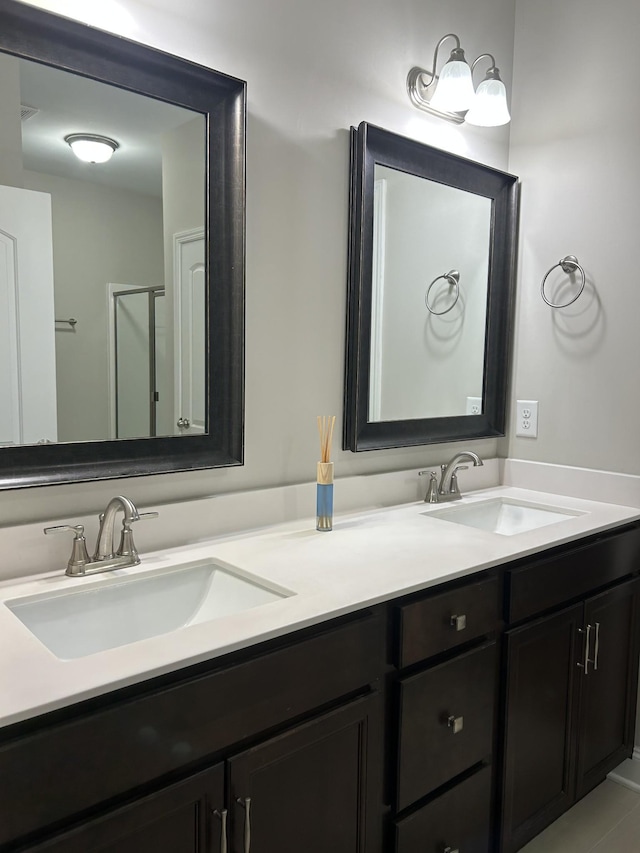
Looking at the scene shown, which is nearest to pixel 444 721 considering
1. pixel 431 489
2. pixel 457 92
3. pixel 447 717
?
pixel 447 717

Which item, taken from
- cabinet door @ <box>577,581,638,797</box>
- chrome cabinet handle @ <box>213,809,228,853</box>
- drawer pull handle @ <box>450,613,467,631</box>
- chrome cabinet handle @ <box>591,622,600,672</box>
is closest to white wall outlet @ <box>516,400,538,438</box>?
cabinet door @ <box>577,581,638,797</box>

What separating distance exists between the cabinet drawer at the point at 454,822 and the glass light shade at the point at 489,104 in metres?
1.84

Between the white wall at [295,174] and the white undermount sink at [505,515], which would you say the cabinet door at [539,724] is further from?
the white wall at [295,174]

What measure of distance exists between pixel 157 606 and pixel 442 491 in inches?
41.2

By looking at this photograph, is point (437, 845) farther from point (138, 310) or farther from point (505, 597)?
point (138, 310)

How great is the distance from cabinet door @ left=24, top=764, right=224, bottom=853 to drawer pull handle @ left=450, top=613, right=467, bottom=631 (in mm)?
585

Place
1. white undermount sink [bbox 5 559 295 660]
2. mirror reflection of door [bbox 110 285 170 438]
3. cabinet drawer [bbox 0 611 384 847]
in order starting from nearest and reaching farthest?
1. cabinet drawer [bbox 0 611 384 847]
2. white undermount sink [bbox 5 559 295 660]
3. mirror reflection of door [bbox 110 285 170 438]

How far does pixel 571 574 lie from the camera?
1.70 m

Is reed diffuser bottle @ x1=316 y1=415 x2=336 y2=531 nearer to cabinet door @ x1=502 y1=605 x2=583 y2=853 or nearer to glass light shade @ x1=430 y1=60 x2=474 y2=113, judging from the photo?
cabinet door @ x1=502 y1=605 x2=583 y2=853

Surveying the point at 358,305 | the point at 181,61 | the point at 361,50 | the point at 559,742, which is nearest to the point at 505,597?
the point at 559,742

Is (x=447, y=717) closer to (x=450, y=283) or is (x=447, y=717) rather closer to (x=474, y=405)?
(x=474, y=405)

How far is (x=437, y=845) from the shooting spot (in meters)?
1.42

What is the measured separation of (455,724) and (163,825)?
2.32ft

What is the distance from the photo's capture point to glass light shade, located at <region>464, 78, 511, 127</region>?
6.62ft
